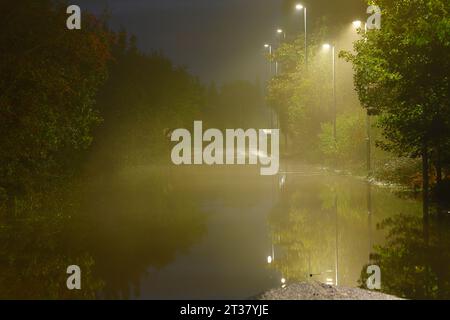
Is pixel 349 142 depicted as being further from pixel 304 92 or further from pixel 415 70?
pixel 415 70

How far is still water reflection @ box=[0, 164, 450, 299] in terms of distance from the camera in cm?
1209

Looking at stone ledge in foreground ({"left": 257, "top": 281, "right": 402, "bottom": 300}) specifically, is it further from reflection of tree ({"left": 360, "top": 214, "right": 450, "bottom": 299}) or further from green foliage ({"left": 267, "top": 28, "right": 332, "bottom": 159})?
green foliage ({"left": 267, "top": 28, "right": 332, "bottom": 159})

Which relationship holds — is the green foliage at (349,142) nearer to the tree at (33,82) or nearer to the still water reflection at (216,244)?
the still water reflection at (216,244)

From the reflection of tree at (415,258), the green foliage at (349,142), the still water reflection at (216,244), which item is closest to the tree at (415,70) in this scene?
the still water reflection at (216,244)

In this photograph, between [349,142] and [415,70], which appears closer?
[415,70]

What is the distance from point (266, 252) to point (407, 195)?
12.8m

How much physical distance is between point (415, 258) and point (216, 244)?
4.29 metres

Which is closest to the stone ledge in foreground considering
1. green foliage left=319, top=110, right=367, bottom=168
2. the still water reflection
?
the still water reflection

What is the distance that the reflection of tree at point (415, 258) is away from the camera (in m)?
11.4

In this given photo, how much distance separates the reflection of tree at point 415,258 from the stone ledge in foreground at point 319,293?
0.84 m

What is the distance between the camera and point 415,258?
46.6 feet

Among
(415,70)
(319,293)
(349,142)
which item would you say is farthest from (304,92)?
(319,293)

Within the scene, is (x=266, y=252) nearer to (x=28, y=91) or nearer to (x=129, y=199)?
→ (x=28, y=91)

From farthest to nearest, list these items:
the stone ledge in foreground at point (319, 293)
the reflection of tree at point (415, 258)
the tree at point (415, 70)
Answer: the tree at point (415, 70) < the reflection of tree at point (415, 258) < the stone ledge in foreground at point (319, 293)
